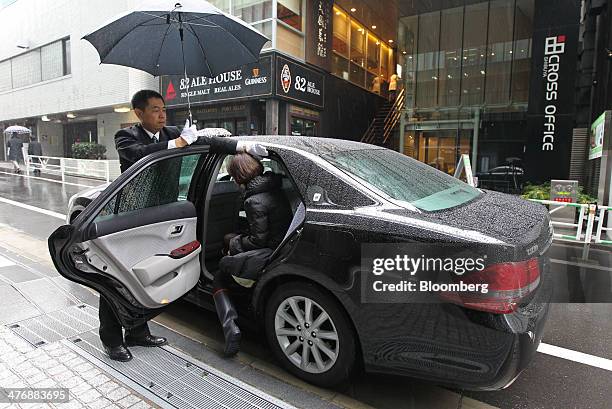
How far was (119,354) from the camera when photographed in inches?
117

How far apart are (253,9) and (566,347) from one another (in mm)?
14135

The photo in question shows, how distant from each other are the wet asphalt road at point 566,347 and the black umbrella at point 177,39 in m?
2.37

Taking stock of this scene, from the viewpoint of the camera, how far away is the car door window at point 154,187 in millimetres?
2863

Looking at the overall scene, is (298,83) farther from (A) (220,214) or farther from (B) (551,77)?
(A) (220,214)

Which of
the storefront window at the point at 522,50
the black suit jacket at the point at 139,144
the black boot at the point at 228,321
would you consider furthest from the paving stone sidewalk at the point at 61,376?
the storefront window at the point at 522,50

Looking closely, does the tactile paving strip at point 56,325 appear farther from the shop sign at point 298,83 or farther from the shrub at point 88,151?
the shrub at point 88,151

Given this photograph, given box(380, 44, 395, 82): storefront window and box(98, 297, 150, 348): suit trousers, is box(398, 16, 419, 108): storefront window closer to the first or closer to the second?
box(380, 44, 395, 82): storefront window

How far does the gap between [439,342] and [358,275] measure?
1.79 ft

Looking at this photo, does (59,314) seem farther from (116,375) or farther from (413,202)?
(413,202)

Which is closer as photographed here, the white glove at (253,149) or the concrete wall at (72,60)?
the white glove at (253,149)

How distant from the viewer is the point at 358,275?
2.35 metres

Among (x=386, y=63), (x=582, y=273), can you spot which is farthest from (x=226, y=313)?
(x=386, y=63)

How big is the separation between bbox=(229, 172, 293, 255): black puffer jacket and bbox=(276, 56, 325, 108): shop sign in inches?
450

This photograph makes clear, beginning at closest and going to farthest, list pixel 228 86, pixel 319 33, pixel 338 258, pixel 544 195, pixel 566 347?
1. pixel 338 258
2. pixel 566 347
3. pixel 544 195
4. pixel 228 86
5. pixel 319 33
